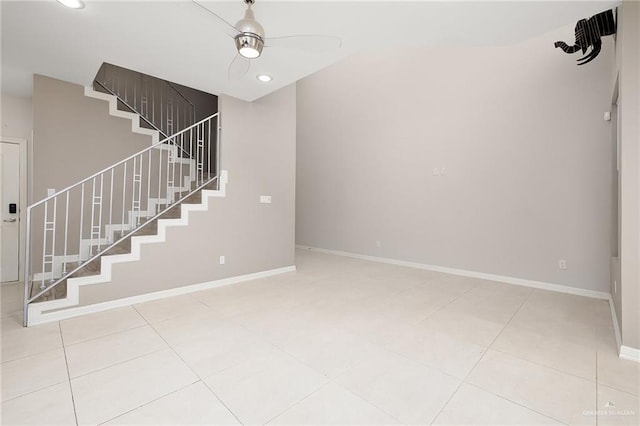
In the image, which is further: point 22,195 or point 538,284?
point 22,195

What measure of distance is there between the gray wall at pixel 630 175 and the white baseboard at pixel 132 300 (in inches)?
163

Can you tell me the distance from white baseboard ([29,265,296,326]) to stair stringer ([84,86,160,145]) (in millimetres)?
2740

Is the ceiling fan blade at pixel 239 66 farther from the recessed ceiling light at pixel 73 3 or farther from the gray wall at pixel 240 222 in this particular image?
the gray wall at pixel 240 222

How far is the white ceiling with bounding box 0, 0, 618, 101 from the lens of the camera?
7.25ft

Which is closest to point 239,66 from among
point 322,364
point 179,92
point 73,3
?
point 73,3

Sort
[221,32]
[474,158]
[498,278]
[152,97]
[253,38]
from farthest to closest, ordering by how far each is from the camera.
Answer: [152,97] < [474,158] < [498,278] < [221,32] < [253,38]

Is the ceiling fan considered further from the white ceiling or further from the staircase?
the staircase

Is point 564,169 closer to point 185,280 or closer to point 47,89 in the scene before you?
point 185,280

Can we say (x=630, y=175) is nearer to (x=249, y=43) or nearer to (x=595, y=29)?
(x=595, y=29)

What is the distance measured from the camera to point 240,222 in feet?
14.4

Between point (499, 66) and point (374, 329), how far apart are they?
4.48 meters

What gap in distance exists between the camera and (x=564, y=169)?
3938 millimetres

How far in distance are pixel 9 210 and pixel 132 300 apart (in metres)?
2.93

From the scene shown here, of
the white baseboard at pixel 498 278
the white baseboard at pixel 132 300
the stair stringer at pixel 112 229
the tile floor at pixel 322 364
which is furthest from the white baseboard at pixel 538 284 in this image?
the stair stringer at pixel 112 229
